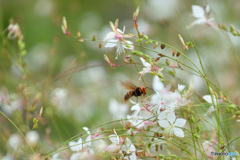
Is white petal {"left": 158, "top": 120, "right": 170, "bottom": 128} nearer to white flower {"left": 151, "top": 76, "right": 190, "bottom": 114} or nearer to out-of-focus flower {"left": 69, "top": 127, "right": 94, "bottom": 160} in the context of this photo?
white flower {"left": 151, "top": 76, "right": 190, "bottom": 114}

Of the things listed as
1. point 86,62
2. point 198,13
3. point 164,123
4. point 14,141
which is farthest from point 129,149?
point 86,62

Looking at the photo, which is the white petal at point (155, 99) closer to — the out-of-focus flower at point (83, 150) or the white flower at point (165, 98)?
the white flower at point (165, 98)

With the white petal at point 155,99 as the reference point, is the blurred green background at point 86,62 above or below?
above

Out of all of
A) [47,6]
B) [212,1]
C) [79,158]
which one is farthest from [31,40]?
[79,158]

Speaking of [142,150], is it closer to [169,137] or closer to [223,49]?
[169,137]

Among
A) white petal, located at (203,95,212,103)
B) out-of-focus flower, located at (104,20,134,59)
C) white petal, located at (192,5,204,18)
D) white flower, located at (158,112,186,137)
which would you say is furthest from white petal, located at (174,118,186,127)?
white petal, located at (192,5,204,18)

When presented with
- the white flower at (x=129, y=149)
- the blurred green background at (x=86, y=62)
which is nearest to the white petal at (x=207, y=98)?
the white flower at (x=129, y=149)
